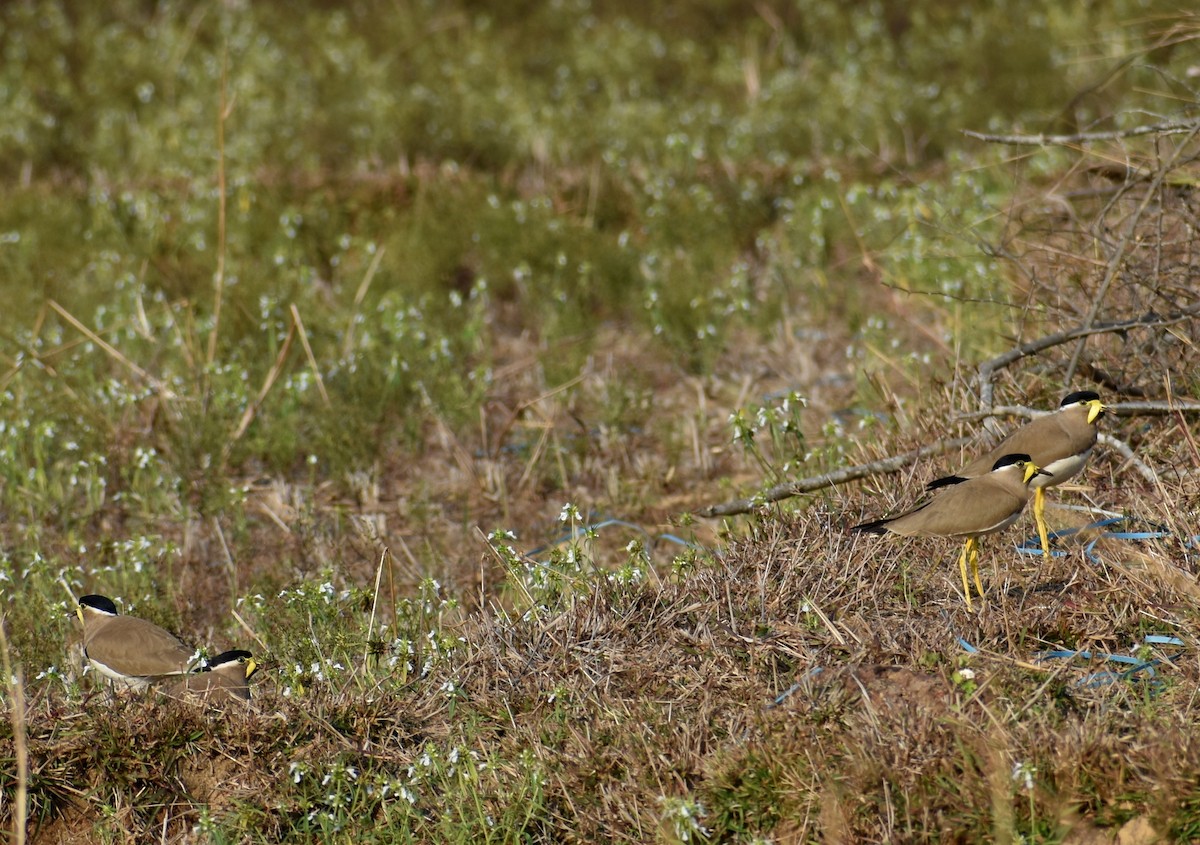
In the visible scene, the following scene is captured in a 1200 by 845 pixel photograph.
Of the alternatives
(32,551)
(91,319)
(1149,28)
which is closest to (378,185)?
(91,319)

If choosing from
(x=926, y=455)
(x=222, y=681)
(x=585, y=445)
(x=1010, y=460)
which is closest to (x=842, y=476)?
(x=926, y=455)

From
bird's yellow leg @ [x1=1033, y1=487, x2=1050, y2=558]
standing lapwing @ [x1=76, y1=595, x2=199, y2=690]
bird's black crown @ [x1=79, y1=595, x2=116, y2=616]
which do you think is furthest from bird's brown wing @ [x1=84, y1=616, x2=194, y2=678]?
bird's yellow leg @ [x1=1033, y1=487, x2=1050, y2=558]

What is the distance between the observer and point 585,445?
7621 mm

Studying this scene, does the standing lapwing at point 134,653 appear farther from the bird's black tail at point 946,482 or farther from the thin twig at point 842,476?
the bird's black tail at point 946,482

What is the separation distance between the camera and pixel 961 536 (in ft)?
14.8

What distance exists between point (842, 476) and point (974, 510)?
1.13 metres

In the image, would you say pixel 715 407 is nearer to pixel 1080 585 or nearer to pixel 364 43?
pixel 1080 585

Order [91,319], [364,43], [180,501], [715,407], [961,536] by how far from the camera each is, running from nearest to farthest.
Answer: [961,536] < [180,501] < [715,407] < [91,319] < [364,43]

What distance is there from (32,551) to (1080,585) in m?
4.72

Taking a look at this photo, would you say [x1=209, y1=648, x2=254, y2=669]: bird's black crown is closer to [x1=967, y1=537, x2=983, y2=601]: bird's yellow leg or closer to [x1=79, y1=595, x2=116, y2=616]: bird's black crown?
[x1=79, y1=595, x2=116, y2=616]: bird's black crown

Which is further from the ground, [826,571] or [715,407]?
[826,571]

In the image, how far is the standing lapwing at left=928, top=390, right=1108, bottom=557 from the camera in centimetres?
464

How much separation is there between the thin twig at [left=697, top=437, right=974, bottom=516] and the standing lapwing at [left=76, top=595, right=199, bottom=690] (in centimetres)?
222

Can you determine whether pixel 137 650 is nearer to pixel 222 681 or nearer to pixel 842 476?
pixel 222 681
